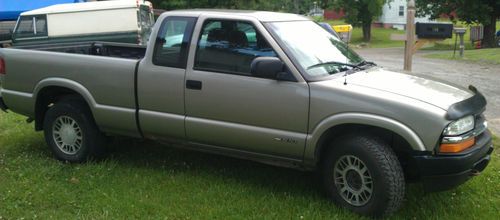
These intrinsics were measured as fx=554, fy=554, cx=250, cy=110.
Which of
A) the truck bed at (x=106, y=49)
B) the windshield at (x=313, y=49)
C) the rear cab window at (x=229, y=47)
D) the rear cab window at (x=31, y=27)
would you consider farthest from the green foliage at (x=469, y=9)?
the rear cab window at (x=229, y=47)

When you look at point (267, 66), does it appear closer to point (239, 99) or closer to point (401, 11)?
point (239, 99)

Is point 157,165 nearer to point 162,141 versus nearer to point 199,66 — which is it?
point 162,141

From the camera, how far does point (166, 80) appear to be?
514 cm

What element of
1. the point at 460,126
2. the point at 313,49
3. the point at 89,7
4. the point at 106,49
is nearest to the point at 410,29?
the point at 313,49

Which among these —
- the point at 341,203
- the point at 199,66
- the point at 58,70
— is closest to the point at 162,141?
the point at 199,66

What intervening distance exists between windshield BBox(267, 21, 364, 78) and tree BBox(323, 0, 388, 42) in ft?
109

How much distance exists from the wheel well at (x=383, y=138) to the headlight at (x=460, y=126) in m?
0.32

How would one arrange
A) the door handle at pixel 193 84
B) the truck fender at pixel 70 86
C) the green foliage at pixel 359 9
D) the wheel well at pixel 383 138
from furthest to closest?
the green foliage at pixel 359 9
the truck fender at pixel 70 86
the door handle at pixel 193 84
the wheel well at pixel 383 138

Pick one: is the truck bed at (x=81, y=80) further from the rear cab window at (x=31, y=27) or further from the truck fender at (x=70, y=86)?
the rear cab window at (x=31, y=27)

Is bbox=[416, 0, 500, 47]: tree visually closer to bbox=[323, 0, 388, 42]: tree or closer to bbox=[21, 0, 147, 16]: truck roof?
bbox=[323, 0, 388, 42]: tree

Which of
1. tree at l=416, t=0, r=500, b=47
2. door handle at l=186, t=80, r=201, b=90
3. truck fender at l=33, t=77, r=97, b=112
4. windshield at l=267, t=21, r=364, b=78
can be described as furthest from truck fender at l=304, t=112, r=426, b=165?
tree at l=416, t=0, r=500, b=47

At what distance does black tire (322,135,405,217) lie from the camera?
4.21 m

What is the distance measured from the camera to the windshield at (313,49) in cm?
467

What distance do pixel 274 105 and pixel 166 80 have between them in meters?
1.14
